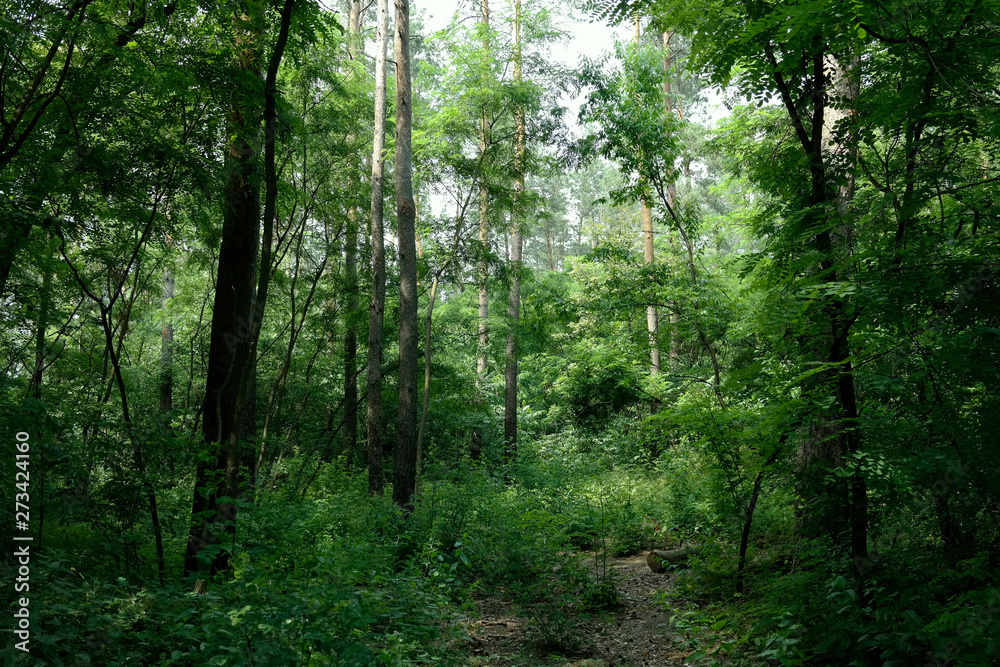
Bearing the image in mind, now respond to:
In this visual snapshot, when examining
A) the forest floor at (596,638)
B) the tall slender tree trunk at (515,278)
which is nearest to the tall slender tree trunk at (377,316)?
the tall slender tree trunk at (515,278)

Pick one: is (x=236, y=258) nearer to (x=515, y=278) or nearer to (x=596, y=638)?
(x=596, y=638)

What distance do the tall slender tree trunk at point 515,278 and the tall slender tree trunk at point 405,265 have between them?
410 cm

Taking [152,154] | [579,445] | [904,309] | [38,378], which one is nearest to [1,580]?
[152,154]

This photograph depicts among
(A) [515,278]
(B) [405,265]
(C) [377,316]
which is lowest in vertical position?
(C) [377,316]

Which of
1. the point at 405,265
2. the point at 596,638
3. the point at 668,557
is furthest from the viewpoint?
the point at 405,265

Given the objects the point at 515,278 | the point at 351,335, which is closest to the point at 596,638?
the point at 515,278

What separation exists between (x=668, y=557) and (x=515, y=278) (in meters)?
9.16

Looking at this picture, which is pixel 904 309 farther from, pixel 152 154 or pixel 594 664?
pixel 152 154

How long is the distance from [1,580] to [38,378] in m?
4.84

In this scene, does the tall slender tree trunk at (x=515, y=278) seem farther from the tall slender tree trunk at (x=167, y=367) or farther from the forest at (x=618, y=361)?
the tall slender tree trunk at (x=167, y=367)

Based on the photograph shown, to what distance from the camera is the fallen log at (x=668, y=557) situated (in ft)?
24.5

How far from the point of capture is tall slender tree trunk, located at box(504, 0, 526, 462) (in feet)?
47.3

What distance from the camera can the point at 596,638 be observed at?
5.47m

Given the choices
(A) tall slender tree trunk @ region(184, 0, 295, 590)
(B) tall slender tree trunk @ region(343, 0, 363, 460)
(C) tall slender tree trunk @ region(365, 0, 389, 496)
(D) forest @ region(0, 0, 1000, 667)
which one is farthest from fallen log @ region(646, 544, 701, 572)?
(B) tall slender tree trunk @ region(343, 0, 363, 460)
